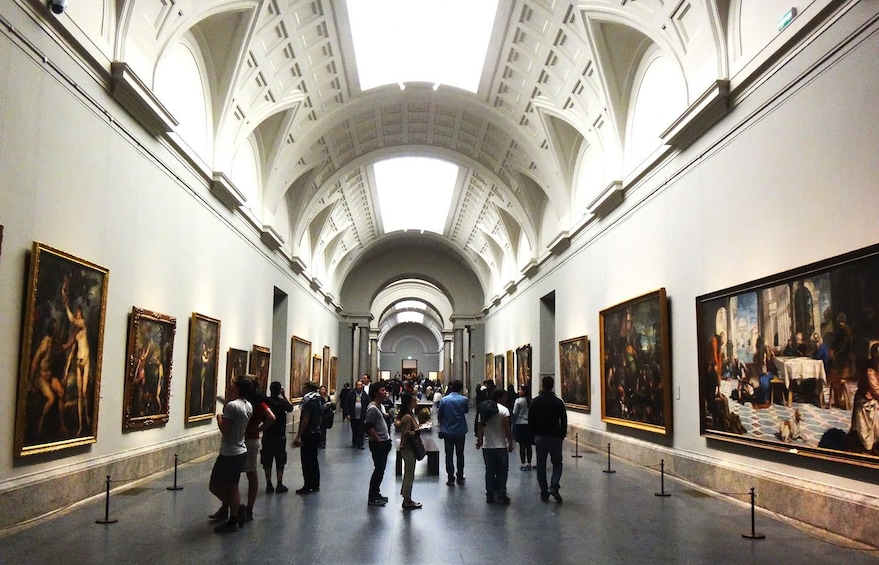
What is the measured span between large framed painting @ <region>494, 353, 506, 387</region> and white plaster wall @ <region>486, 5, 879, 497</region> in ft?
58.3

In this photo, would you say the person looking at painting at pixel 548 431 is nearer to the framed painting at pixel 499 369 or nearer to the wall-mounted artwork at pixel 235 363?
the wall-mounted artwork at pixel 235 363

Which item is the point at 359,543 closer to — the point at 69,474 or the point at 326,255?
the point at 69,474

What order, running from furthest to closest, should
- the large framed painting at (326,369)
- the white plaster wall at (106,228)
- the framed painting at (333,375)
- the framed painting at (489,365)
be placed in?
the framed painting at (489,365), the framed painting at (333,375), the large framed painting at (326,369), the white plaster wall at (106,228)

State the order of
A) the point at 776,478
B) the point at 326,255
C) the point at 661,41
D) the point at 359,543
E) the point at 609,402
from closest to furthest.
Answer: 1. the point at 359,543
2. the point at 776,478
3. the point at 661,41
4. the point at 609,402
5. the point at 326,255

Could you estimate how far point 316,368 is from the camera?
3123 centimetres

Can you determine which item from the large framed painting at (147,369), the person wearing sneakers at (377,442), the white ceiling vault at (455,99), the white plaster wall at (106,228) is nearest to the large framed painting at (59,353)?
the white plaster wall at (106,228)

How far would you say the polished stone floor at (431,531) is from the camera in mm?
6824

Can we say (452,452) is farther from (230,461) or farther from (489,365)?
(489,365)

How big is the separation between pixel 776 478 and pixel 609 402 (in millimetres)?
7250

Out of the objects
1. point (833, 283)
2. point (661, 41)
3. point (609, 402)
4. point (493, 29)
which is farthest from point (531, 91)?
point (833, 283)

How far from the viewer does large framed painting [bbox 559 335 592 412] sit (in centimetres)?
1858

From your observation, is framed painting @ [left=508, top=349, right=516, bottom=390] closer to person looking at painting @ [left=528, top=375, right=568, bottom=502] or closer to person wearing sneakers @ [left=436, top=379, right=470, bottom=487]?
person wearing sneakers @ [left=436, top=379, right=470, bottom=487]

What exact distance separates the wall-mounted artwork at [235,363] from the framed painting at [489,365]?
20533mm

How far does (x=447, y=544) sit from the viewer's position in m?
7.38
